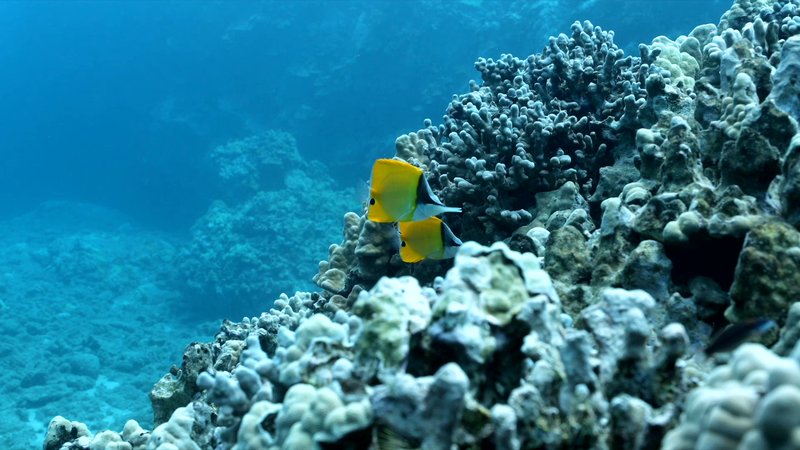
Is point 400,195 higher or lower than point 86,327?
lower

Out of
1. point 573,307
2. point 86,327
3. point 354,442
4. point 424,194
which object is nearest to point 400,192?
point 424,194

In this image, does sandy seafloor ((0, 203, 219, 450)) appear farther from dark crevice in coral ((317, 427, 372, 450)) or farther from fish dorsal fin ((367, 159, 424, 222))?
dark crevice in coral ((317, 427, 372, 450))

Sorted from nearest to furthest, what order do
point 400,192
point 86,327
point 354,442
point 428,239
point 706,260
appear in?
point 354,442 → point 706,260 → point 400,192 → point 428,239 → point 86,327

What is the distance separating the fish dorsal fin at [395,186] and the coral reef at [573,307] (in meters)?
0.55

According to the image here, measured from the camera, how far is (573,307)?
9.80 feet

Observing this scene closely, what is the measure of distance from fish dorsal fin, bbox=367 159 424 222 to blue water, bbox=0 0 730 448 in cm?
1700

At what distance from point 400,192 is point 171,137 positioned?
51859mm

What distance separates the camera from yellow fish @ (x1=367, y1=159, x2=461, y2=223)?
115 inches

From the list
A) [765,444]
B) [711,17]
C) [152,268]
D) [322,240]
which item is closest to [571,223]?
[765,444]

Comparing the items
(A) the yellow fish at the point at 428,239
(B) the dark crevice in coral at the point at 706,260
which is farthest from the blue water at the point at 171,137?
(B) the dark crevice in coral at the point at 706,260

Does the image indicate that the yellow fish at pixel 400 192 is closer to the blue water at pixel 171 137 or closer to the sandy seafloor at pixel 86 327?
the sandy seafloor at pixel 86 327

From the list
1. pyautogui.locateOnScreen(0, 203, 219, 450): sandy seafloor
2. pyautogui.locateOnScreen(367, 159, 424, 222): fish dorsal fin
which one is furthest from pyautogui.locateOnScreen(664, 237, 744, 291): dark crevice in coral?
pyautogui.locateOnScreen(0, 203, 219, 450): sandy seafloor

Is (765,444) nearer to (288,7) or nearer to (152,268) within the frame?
(152,268)

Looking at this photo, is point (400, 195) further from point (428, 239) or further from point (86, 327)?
point (86, 327)
